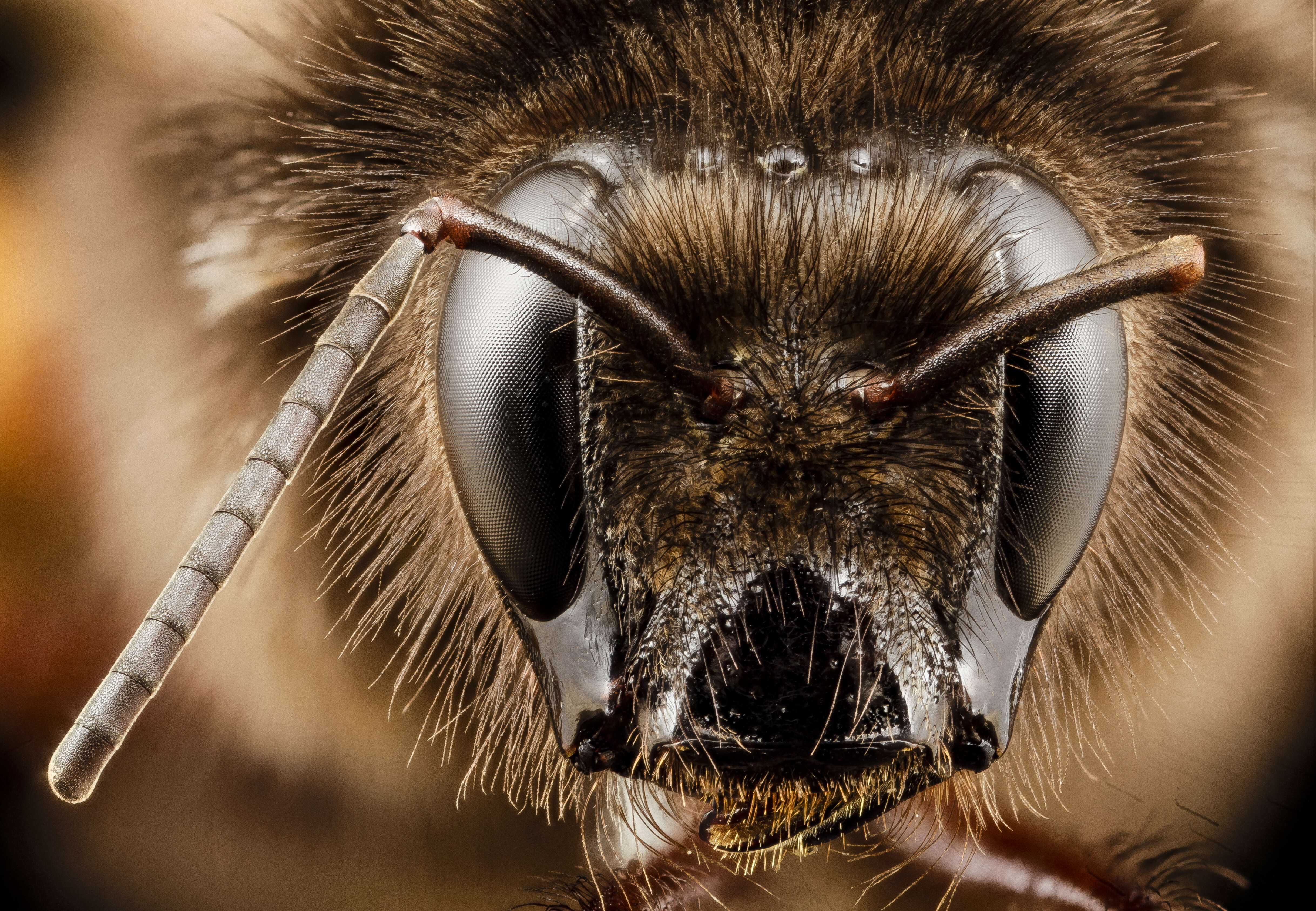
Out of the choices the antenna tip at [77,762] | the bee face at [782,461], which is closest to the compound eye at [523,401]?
the bee face at [782,461]

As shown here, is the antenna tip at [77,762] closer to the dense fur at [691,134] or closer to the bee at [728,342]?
the bee at [728,342]

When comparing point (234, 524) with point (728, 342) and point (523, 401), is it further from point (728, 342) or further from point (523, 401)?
point (728, 342)

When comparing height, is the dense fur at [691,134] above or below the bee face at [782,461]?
above

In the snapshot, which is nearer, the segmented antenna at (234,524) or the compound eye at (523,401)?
the segmented antenna at (234,524)

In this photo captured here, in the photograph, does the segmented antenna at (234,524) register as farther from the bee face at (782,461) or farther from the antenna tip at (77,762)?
the bee face at (782,461)

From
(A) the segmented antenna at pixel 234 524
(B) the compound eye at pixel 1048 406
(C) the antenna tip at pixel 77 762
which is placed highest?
(B) the compound eye at pixel 1048 406

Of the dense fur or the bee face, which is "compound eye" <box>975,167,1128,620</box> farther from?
the dense fur

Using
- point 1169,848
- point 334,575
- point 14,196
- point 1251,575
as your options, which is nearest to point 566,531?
point 334,575

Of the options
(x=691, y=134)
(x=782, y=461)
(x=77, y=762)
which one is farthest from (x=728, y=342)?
(x=77, y=762)
